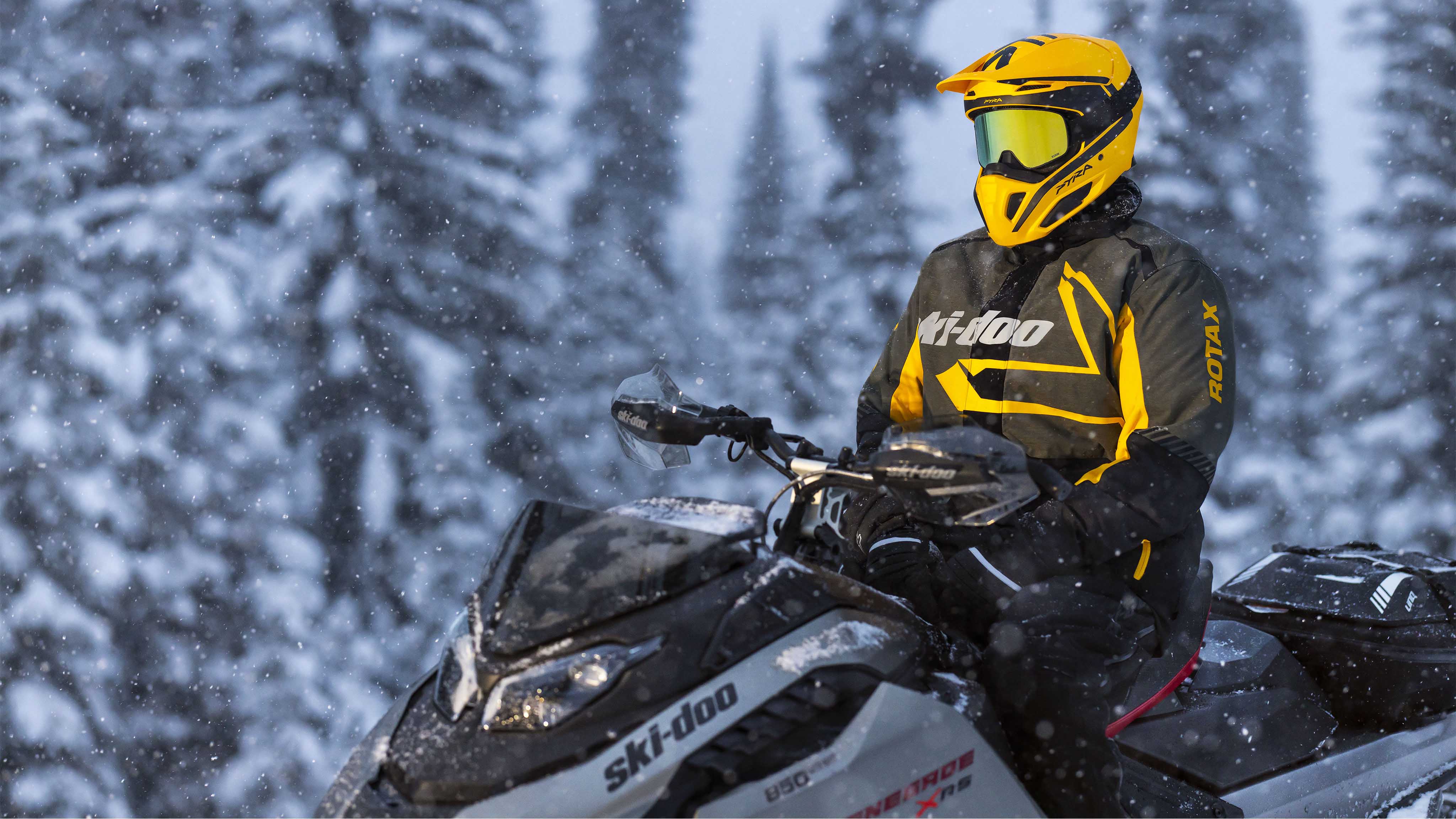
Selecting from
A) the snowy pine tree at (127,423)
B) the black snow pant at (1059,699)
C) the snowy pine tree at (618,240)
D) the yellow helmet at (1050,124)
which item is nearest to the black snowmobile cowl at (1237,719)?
the black snow pant at (1059,699)

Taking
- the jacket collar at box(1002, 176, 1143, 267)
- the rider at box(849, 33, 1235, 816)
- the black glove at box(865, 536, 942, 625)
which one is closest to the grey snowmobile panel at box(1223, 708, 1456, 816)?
the rider at box(849, 33, 1235, 816)

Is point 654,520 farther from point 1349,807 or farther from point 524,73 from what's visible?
point 524,73

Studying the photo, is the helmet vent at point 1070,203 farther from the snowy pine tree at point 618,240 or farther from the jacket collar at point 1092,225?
the snowy pine tree at point 618,240

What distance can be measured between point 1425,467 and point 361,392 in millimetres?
11213

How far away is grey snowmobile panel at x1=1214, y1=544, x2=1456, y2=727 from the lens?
108 inches

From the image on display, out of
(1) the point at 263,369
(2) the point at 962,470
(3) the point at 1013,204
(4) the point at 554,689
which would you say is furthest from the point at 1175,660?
(1) the point at 263,369

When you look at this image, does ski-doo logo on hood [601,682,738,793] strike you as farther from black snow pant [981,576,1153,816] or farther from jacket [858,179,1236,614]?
jacket [858,179,1236,614]

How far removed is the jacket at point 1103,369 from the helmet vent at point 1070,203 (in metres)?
0.04

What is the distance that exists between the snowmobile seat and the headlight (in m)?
1.45

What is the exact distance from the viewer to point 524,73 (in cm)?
948

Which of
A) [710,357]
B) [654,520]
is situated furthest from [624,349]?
[654,520]

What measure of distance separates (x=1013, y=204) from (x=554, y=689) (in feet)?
5.45

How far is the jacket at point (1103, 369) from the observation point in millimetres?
1998

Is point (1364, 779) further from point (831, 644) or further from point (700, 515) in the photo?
point (700, 515)
